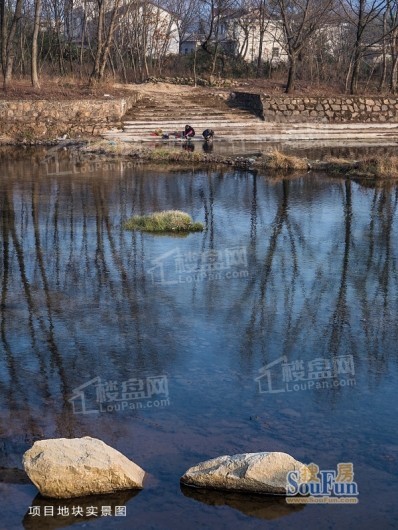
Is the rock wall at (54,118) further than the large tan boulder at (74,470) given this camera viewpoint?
Yes

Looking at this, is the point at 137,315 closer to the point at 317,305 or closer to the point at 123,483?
the point at 317,305

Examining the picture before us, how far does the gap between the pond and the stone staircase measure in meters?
12.9

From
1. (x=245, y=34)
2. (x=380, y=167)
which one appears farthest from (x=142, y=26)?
(x=380, y=167)

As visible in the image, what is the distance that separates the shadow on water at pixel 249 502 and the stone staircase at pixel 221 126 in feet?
70.4

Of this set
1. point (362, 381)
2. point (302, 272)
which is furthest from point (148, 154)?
point (362, 381)

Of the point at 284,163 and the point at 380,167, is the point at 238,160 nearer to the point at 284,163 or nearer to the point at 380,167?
the point at 284,163

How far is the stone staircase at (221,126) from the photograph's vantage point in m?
28.3

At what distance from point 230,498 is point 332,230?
8925 mm

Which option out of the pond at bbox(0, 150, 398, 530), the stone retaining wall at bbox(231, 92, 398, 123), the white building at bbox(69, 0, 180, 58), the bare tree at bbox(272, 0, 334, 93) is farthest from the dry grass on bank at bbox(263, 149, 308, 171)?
the white building at bbox(69, 0, 180, 58)

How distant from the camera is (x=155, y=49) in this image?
159ft

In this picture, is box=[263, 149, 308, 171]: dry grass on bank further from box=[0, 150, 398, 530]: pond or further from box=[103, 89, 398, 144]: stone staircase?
box=[103, 89, 398, 144]: stone staircase

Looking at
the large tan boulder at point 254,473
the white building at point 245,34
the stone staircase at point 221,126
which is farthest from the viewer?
the white building at point 245,34

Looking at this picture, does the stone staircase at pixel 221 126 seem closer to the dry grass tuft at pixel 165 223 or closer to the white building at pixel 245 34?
the dry grass tuft at pixel 165 223

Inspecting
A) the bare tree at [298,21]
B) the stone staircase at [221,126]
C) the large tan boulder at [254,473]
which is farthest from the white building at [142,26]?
the large tan boulder at [254,473]
